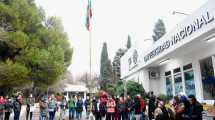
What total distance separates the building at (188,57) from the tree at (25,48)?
9.31 m

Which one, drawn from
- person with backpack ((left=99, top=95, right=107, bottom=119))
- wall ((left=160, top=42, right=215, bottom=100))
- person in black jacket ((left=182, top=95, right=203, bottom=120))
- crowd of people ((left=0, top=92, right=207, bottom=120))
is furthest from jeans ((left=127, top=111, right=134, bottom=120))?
person in black jacket ((left=182, top=95, right=203, bottom=120))

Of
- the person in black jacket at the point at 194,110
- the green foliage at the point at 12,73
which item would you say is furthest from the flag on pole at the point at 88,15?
the person in black jacket at the point at 194,110

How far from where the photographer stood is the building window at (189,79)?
12.6 m

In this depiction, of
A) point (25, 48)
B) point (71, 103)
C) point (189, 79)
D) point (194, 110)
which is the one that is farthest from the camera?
point (25, 48)

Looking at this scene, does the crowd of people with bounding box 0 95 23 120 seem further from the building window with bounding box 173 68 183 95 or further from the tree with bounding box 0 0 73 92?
the building window with bounding box 173 68 183 95

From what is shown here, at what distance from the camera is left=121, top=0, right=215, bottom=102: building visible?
29.4 feet

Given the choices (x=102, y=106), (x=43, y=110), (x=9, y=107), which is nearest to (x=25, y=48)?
(x=9, y=107)

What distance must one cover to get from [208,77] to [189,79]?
1.86 meters

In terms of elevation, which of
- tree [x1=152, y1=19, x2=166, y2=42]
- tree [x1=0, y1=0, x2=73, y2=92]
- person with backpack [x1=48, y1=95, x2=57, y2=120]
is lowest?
person with backpack [x1=48, y1=95, x2=57, y2=120]

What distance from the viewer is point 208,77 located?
1114 cm

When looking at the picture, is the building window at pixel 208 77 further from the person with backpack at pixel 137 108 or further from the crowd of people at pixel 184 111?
the crowd of people at pixel 184 111

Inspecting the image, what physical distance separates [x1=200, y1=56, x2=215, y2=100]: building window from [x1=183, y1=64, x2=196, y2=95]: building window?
40.4 inches

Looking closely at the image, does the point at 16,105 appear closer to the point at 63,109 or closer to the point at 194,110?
the point at 63,109

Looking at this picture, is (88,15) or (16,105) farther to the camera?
(88,15)
